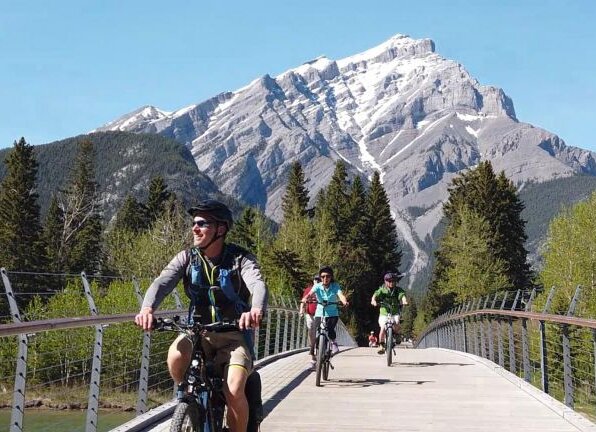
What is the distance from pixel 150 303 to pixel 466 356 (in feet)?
54.7

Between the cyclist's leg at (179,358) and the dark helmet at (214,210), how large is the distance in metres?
0.82

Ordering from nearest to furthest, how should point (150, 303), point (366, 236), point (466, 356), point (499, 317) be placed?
point (150, 303)
point (499, 317)
point (466, 356)
point (366, 236)

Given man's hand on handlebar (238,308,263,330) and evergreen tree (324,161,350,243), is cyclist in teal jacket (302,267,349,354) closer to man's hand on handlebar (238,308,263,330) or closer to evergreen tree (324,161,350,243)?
man's hand on handlebar (238,308,263,330)

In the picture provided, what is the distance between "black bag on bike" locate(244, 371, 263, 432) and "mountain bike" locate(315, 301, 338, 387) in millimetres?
7156

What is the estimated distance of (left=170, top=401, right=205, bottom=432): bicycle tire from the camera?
16.6 ft

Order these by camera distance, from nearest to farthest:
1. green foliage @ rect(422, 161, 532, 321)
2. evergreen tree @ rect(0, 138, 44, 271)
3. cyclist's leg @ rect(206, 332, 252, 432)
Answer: cyclist's leg @ rect(206, 332, 252, 432) < evergreen tree @ rect(0, 138, 44, 271) < green foliage @ rect(422, 161, 532, 321)

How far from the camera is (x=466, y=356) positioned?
21297 mm

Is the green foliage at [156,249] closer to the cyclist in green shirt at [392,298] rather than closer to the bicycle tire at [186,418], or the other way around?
the cyclist in green shirt at [392,298]

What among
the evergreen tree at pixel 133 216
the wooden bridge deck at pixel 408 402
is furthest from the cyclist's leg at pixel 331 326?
the evergreen tree at pixel 133 216

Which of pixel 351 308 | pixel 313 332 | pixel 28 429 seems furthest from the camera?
pixel 351 308

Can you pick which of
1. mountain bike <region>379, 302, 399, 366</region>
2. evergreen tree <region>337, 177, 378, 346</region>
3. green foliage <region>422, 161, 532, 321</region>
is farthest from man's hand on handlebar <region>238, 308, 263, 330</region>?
green foliage <region>422, 161, 532, 321</region>

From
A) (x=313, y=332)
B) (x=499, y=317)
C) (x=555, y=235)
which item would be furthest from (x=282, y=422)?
(x=555, y=235)

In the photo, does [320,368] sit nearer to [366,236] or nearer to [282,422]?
[282,422]

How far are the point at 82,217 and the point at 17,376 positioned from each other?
78.7m
